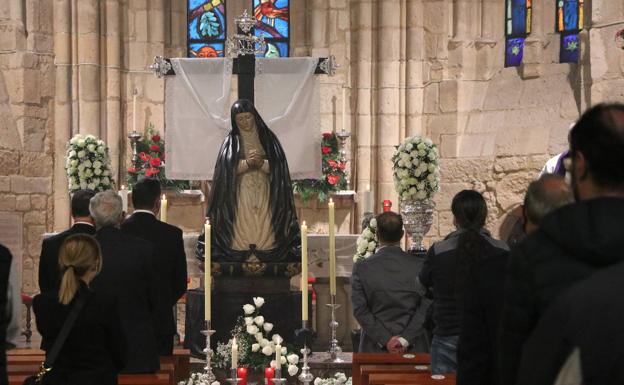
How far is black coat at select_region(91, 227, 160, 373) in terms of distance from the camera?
4.70 m

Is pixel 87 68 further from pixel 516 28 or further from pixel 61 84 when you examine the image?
pixel 516 28

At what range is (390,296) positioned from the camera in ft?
18.9

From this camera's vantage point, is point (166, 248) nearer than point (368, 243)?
Yes

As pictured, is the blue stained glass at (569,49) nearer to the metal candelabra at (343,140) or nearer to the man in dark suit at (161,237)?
the metal candelabra at (343,140)

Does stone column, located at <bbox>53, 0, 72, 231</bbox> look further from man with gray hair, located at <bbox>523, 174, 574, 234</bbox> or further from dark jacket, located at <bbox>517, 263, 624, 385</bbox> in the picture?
dark jacket, located at <bbox>517, 263, 624, 385</bbox>

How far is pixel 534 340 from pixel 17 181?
422 inches

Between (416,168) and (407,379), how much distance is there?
15.4 feet

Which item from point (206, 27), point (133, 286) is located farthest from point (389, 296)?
point (206, 27)

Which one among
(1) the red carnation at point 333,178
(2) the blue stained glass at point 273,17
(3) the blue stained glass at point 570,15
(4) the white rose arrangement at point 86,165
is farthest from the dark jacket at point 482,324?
(2) the blue stained glass at point 273,17

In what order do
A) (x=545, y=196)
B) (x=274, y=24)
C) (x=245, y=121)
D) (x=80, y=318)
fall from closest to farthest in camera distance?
(x=545, y=196)
(x=80, y=318)
(x=245, y=121)
(x=274, y=24)

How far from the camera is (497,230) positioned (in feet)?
39.4

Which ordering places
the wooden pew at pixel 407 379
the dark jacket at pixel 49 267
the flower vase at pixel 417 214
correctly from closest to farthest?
the wooden pew at pixel 407 379
the dark jacket at pixel 49 267
the flower vase at pixel 417 214

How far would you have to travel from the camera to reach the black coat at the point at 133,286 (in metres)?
4.70

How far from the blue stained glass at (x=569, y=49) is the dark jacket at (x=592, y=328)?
10.4 m
